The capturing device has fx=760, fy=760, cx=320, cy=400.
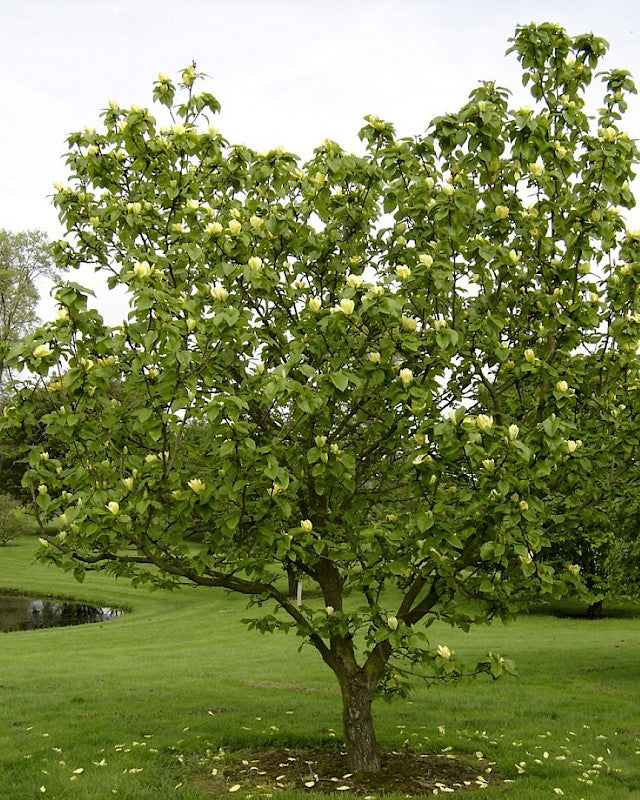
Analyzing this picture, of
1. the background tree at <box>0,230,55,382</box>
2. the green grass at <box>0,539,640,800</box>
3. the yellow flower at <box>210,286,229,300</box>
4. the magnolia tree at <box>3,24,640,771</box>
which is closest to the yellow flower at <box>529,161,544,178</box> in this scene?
the magnolia tree at <box>3,24,640,771</box>

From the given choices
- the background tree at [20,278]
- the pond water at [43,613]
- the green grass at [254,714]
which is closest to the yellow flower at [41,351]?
the green grass at [254,714]

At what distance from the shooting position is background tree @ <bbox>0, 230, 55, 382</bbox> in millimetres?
51594

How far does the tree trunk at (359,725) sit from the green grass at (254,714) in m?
1.38

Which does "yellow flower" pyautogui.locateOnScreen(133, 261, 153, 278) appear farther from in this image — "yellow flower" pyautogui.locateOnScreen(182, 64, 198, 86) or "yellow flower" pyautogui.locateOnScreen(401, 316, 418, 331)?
"yellow flower" pyautogui.locateOnScreen(182, 64, 198, 86)

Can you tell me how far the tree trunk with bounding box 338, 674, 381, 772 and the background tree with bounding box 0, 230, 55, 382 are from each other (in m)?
47.7

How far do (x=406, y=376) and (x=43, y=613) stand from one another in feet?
94.3

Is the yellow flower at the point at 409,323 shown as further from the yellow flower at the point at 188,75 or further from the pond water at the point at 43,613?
the pond water at the point at 43,613

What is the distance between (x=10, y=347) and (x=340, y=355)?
2.95m

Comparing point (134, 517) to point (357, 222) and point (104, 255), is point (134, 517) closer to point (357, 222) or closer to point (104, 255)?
point (104, 255)

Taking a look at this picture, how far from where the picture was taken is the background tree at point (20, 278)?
51.6m

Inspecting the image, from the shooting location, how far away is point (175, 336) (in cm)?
630

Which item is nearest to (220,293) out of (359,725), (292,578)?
(292,578)

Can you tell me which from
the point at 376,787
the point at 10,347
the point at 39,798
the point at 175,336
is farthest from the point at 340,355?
the point at 39,798

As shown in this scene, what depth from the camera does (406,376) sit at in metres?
6.73
